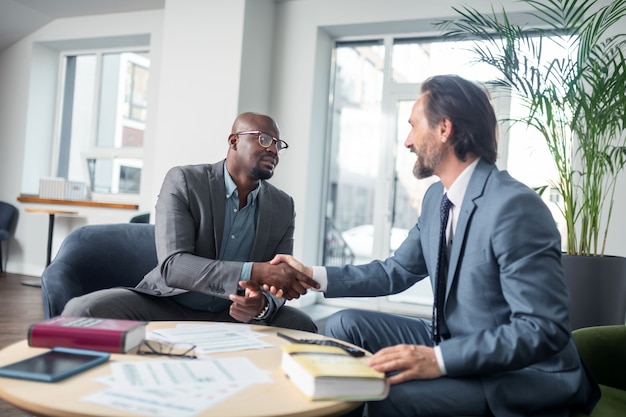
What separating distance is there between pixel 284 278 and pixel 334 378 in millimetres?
860

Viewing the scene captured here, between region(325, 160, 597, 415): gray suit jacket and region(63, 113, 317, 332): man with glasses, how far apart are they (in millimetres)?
603

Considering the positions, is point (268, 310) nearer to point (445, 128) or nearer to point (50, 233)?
point (445, 128)

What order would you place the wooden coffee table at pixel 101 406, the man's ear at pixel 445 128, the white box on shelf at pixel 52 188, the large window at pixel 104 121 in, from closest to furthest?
the wooden coffee table at pixel 101 406 → the man's ear at pixel 445 128 → the white box on shelf at pixel 52 188 → the large window at pixel 104 121

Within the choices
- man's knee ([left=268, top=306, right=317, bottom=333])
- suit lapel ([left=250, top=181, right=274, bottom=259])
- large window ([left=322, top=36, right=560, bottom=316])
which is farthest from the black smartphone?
large window ([left=322, top=36, right=560, bottom=316])

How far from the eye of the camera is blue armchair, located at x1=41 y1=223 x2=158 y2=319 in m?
1.96

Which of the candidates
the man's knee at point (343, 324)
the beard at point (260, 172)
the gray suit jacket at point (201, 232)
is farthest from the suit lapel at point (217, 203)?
the man's knee at point (343, 324)

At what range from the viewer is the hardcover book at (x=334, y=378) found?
3.60 feet

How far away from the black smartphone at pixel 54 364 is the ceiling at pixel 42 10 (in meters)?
5.50

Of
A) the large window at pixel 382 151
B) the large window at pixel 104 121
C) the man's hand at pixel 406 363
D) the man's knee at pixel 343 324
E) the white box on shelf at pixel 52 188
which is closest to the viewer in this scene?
the man's hand at pixel 406 363

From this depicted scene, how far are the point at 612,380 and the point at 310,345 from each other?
1.04 m

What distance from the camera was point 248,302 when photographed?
1.91 m

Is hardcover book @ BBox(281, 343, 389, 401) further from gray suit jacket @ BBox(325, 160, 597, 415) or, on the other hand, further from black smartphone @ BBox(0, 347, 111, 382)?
black smartphone @ BBox(0, 347, 111, 382)

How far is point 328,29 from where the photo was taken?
5688mm

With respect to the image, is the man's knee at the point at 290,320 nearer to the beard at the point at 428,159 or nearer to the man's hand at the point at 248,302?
the man's hand at the point at 248,302
